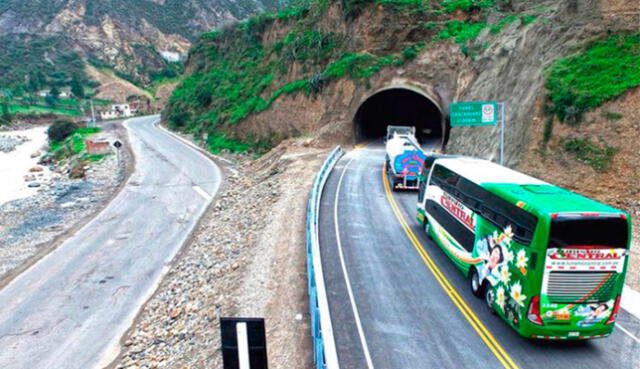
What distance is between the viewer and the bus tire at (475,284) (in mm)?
13906

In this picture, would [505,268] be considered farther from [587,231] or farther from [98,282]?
[98,282]

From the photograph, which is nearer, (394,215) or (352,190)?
(394,215)

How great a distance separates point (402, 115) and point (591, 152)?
132 ft

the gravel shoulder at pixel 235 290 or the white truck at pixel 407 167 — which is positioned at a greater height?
the white truck at pixel 407 167

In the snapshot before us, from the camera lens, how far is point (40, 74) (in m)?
128

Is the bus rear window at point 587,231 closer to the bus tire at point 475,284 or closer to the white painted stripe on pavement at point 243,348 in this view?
the bus tire at point 475,284

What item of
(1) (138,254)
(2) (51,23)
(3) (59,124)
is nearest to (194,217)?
(1) (138,254)

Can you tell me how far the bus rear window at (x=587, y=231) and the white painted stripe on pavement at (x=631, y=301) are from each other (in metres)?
4.61

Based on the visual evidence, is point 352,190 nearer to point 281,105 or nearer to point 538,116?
point 538,116

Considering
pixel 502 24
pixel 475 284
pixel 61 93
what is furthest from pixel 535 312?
pixel 61 93

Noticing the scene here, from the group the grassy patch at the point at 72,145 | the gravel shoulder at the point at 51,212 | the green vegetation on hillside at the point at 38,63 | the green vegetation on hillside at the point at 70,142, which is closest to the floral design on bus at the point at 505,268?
the gravel shoulder at the point at 51,212

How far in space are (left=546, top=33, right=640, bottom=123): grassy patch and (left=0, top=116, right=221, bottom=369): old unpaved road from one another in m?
23.5

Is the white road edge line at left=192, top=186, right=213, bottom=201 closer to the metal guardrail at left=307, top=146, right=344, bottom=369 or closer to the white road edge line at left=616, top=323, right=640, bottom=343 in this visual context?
the metal guardrail at left=307, top=146, right=344, bottom=369

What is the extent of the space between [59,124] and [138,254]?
65935mm
